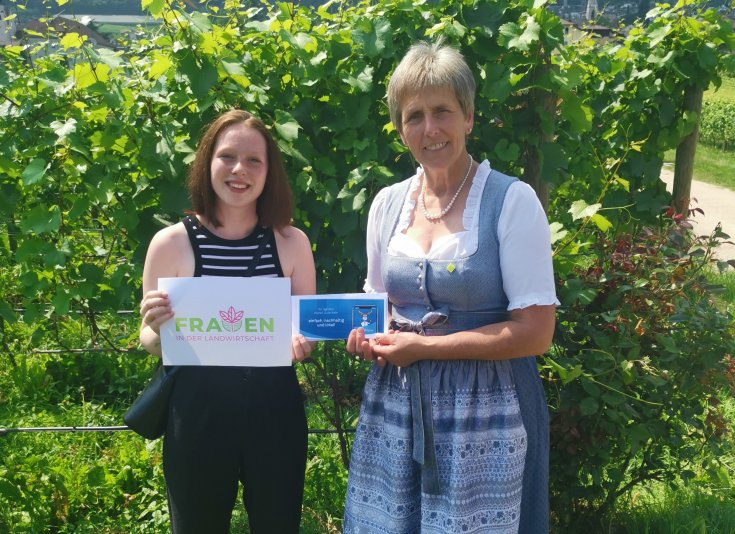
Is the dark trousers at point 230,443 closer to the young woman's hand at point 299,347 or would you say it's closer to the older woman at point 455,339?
the young woman's hand at point 299,347

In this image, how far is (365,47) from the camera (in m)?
2.70

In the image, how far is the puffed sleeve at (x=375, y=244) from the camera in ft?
7.28

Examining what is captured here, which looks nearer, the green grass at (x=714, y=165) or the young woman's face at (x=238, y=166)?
the young woman's face at (x=238, y=166)

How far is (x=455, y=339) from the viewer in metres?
1.98

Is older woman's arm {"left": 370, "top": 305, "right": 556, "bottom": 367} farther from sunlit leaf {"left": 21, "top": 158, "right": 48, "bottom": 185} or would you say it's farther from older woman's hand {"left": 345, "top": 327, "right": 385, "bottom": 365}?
sunlit leaf {"left": 21, "top": 158, "right": 48, "bottom": 185}

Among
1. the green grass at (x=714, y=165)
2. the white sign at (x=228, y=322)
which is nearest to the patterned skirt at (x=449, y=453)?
the white sign at (x=228, y=322)

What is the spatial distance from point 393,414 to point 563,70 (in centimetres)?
138

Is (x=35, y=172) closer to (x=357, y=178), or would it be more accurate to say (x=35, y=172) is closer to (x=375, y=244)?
(x=357, y=178)

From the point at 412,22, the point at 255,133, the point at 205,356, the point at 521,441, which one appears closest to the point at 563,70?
the point at 412,22

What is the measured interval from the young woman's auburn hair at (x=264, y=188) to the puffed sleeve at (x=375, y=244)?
24cm

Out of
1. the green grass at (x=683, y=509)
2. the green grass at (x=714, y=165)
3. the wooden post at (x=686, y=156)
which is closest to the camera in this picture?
the green grass at (x=683, y=509)

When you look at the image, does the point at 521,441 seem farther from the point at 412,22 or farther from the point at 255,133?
the point at 412,22

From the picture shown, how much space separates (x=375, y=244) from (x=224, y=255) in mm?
419

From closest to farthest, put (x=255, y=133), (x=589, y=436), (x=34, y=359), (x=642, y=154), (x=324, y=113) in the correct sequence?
(x=255, y=133) → (x=589, y=436) → (x=324, y=113) → (x=642, y=154) → (x=34, y=359)
